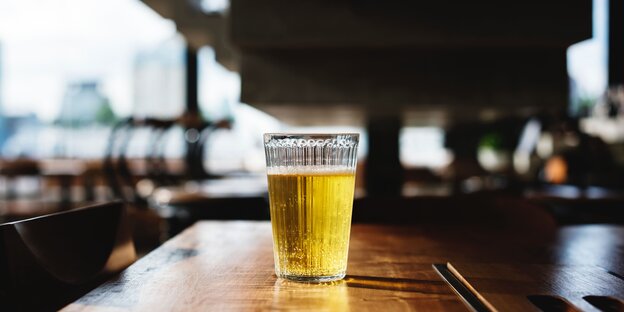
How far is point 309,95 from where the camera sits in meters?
1.46

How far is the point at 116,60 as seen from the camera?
Result: 291 inches

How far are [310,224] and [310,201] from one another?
3 centimetres

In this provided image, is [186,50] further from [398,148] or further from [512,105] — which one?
[512,105]

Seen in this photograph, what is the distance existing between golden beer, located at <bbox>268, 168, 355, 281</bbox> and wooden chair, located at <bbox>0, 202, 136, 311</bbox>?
0.25 m

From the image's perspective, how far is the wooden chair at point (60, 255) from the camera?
57 centimetres

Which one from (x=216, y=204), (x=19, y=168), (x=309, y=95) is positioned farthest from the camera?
(x=19, y=168)

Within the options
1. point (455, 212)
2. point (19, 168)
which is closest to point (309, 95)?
point (455, 212)

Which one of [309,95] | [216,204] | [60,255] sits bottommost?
[216,204]

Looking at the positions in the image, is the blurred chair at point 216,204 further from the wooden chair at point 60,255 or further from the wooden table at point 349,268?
the wooden chair at point 60,255

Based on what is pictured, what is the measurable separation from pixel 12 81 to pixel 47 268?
25.2 ft

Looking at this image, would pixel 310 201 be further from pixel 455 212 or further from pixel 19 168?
pixel 19 168

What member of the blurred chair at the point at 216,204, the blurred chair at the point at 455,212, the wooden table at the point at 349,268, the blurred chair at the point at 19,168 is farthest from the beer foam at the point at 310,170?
the blurred chair at the point at 19,168

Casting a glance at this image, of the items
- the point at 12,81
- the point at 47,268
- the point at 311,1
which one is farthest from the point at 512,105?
the point at 12,81

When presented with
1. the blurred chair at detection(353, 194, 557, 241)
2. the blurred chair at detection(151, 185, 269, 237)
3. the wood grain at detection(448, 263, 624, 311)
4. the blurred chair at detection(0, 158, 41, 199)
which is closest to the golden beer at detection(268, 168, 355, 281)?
the wood grain at detection(448, 263, 624, 311)
